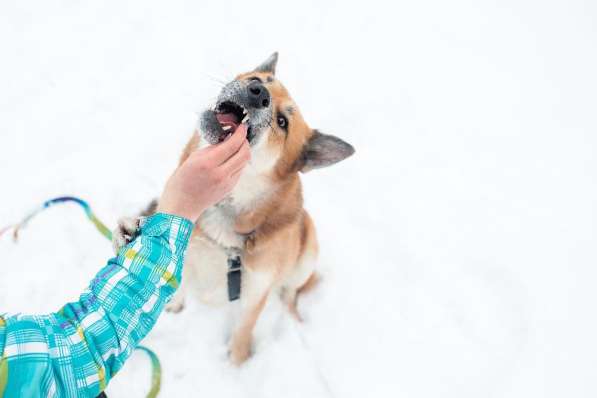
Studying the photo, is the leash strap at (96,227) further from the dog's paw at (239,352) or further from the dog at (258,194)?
the dog at (258,194)

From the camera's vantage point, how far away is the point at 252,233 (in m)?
2.57

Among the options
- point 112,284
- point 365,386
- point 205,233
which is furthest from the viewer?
point 365,386

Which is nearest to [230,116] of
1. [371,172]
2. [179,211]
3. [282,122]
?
[282,122]

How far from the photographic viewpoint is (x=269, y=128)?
2361 millimetres

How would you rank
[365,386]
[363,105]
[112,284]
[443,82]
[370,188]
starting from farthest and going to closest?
[443,82] < [363,105] < [370,188] < [365,386] < [112,284]

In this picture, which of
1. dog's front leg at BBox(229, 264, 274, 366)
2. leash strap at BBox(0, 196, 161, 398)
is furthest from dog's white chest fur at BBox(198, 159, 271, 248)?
leash strap at BBox(0, 196, 161, 398)

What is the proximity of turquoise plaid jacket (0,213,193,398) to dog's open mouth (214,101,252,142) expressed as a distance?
35.5 inches

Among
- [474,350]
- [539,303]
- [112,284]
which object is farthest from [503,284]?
[112,284]

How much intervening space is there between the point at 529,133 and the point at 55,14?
654cm

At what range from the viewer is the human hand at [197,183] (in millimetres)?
1573

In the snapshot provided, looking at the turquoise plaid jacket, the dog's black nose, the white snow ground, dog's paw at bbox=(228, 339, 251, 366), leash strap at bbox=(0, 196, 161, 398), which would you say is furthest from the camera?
the white snow ground

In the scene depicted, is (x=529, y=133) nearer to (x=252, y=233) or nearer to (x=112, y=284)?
(x=252, y=233)

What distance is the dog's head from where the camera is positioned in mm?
2250

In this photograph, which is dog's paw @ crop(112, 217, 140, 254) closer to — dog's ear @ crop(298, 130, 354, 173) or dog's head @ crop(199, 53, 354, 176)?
dog's head @ crop(199, 53, 354, 176)
